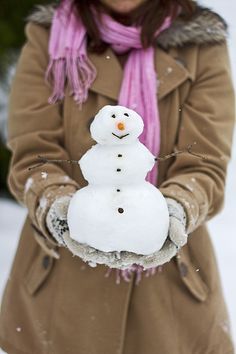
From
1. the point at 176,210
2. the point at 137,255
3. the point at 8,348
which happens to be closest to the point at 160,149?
the point at 176,210

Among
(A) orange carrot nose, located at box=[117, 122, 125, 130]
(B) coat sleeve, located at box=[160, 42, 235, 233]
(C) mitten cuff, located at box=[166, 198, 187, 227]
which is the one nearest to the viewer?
(A) orange carrot nose, located at box=[117, 122, 125, 130]

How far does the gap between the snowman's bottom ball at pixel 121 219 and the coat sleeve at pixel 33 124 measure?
0.28 metres

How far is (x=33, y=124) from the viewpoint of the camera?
5.38 feet

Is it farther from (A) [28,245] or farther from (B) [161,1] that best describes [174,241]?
(B) [161,1]

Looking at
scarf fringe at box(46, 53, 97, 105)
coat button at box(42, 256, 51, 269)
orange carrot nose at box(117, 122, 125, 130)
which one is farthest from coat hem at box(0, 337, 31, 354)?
orange carrot nose at box(117, 122, 125, 130)

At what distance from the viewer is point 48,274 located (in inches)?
65.7

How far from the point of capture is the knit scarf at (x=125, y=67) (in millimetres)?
1584

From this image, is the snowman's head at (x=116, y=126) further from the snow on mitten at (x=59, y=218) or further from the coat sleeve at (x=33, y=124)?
the coat sleeve at (x=33, y=124)

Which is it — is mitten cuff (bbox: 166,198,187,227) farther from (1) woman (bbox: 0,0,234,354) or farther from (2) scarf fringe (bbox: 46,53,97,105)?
(2) scarf fringe (bbox: 46,53,97,105)

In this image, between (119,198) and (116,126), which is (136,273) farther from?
(116,126)

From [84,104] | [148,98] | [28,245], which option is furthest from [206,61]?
[28,245]

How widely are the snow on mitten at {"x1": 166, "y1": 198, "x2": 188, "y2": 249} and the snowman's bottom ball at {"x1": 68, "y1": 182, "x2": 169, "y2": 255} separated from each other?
0.09 ft

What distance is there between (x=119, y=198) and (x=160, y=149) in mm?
361

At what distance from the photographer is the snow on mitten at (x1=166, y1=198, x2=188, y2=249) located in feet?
4.32
